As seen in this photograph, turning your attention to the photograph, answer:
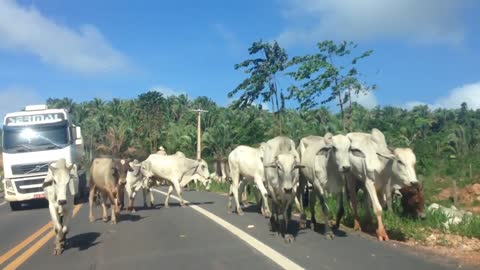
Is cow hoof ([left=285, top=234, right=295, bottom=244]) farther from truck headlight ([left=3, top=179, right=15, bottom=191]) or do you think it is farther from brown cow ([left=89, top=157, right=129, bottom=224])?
truck headlight ([left=3, top=179, right=15, bottom=191])

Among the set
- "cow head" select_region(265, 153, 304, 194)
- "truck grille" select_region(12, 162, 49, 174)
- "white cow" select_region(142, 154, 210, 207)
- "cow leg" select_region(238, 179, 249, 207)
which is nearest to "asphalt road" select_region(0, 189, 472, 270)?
"cow head" select_region(265, 153, 304, 194)

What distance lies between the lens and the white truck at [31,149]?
21.9 meters

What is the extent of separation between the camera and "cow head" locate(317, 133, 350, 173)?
1047cm

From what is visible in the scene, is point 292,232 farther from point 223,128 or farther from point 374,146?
point 223,128

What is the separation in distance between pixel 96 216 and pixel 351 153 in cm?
876

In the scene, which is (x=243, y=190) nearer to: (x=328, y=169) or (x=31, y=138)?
(x=328, y=169)

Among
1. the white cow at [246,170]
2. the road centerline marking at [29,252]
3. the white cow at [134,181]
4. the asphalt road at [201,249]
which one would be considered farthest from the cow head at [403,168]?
the white cow at [134,181]

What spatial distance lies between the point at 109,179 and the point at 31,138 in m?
8.71

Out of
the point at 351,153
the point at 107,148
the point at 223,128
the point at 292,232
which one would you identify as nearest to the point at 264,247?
the point at 292,232

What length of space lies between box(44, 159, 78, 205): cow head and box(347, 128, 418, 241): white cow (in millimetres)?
5617

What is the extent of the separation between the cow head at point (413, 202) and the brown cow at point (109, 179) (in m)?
7.39

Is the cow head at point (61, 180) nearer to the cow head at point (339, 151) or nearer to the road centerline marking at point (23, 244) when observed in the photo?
the road centerline marking at point (23, 244)

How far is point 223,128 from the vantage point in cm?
5438

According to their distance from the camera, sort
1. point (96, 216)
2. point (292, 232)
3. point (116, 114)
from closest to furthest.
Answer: point (292, 232) → point (96, 216) → point (116, 114)
